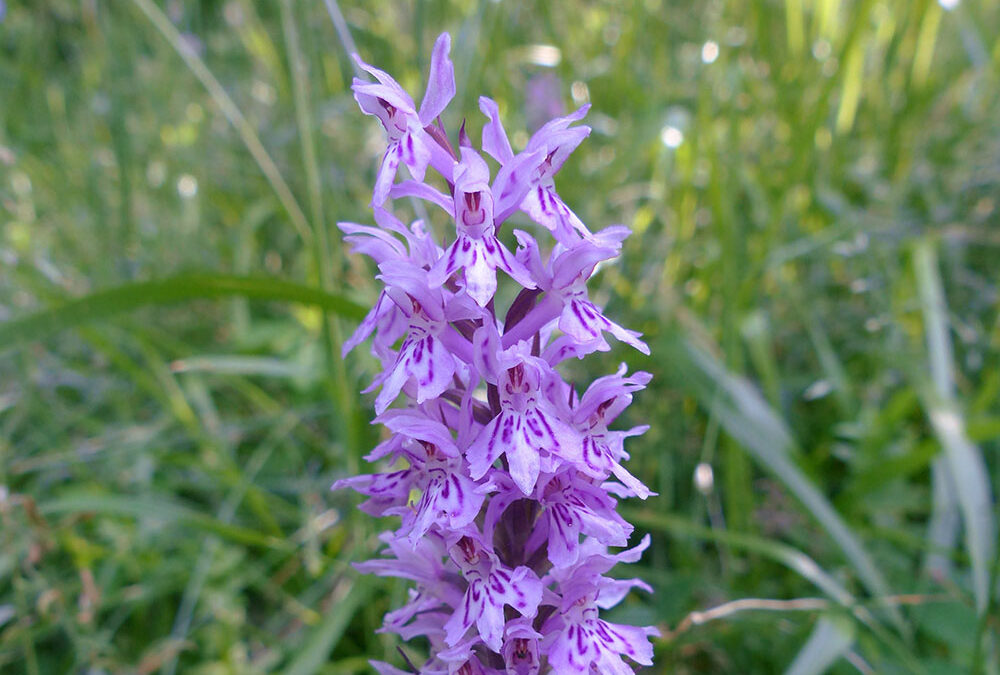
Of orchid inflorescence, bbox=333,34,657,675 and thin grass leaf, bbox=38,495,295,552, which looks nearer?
Result: orchid inflorescence, bbox=333,34,657,675

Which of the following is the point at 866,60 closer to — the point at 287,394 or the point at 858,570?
the point at 858,570

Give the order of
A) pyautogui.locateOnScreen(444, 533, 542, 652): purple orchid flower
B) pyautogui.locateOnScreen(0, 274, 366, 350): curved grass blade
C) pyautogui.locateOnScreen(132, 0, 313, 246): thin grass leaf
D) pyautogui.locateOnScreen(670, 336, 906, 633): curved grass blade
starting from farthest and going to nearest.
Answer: pyautogui.locateOnScreen(132, 0, 313, 246): thin grass leaf, pyautogui.locateOnScreen(670, 336, 906, 633): curved grass blade, pyautogui.locateOnScreen(0, 274, 366, 350): curved grass blade, pyautogui.locateOnScreen(444, 533, 542, 652): purple orchid flower

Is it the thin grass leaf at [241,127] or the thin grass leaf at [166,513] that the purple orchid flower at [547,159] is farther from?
the thin grass leaf at [166,513]

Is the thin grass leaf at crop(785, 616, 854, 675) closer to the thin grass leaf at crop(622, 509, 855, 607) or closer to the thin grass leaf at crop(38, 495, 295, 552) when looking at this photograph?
the thin grass leaf at crop(622, 509, 855, 607)

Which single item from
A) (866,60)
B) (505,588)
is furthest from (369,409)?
(866,60)

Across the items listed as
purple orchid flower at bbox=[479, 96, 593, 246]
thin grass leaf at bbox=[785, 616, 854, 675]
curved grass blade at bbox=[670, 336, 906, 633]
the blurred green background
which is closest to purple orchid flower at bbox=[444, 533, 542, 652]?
purple orchid flower at bbox=[479, 96, 593, 246]

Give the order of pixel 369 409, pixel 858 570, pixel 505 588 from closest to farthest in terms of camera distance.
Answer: pixel 505 588, pixel 858 570, pixel 369 409

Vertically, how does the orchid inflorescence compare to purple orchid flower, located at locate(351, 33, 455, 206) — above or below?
below

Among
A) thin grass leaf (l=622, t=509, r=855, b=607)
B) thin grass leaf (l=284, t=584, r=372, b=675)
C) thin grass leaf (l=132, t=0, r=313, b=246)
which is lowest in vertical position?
thin grass leaf (l=284, t=584, r=372, b=675)
